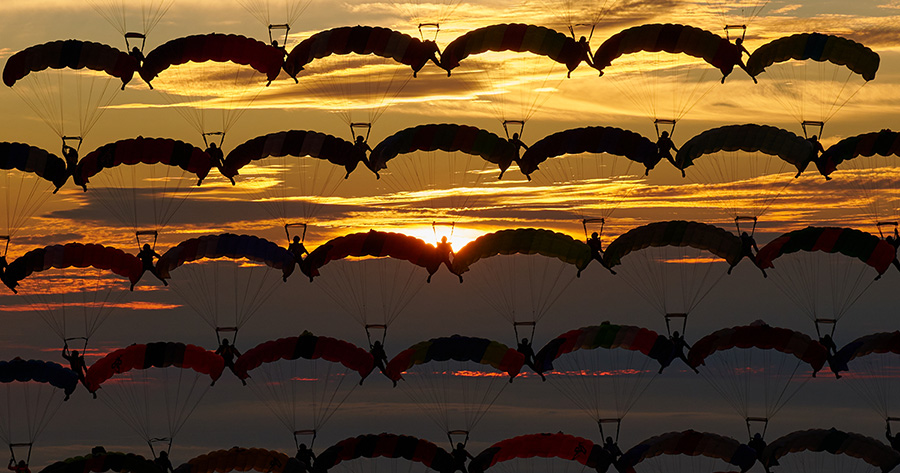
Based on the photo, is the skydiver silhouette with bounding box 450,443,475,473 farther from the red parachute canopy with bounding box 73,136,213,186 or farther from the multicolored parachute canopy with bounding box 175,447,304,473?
the red parachute canopy with bounding box 73,136,213,186

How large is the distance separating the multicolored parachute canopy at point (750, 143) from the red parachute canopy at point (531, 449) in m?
14.1

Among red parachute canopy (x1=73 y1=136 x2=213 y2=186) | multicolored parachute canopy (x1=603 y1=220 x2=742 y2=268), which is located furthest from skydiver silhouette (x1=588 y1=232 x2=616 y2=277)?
red parachute canopy (x1=73 y1=136 x2=213 y2=186)

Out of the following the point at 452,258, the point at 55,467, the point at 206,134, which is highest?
the point at 206,134

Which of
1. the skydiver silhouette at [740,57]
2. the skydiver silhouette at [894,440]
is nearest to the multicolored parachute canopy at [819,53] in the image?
the skydiver silhouette at [740,57]

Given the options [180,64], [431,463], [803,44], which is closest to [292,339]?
[431,463]

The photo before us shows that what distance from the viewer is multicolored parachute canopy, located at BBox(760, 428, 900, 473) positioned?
7438 centimetres

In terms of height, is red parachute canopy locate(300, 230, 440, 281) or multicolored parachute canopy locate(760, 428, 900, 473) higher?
red parachute canopy locate(300, 230, 440, 281)

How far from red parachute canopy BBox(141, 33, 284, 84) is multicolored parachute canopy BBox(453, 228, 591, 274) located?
11763 millimetres

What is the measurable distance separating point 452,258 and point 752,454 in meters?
17.1

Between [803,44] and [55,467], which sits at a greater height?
[803,44]

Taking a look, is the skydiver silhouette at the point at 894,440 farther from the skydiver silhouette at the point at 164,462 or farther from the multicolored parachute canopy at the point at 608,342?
the skydiver silhouette at the point at 164,462

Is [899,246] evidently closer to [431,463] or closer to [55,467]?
[431,463]

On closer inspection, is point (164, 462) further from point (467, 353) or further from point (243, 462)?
point (467, 353)

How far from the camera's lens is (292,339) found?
72.4 metres
